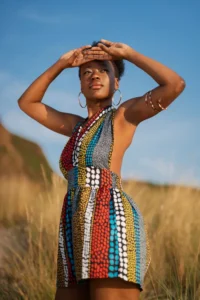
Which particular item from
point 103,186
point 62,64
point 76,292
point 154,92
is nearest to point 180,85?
point 154,92

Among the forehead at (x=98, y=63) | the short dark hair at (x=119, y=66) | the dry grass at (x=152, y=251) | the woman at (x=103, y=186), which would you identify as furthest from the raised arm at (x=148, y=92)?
the dry grass at (x=152, y=251)

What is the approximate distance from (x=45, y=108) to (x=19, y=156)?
1677cm

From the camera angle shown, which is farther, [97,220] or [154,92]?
[154,92]

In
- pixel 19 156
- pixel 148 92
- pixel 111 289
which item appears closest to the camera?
pixel 111 289

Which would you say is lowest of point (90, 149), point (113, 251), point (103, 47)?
point (113, 251)

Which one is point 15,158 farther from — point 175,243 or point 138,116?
point 138,116

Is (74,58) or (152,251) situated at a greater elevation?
(74,58)

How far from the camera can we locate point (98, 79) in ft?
9.69

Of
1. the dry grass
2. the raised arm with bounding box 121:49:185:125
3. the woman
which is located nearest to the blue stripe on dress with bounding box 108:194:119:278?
the woman

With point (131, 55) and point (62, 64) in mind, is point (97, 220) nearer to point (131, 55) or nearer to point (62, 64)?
point (131, 55)

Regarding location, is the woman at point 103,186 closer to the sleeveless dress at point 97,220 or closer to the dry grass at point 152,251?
the sleeveless dress at point 97,220

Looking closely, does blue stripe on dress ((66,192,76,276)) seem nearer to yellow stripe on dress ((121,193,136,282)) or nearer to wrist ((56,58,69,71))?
yellow stripe on dress ((121,193,136,282))

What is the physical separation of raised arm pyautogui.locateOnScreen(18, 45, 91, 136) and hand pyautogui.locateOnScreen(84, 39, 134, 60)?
0.80ft

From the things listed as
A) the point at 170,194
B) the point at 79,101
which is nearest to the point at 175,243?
the point at 170,194
